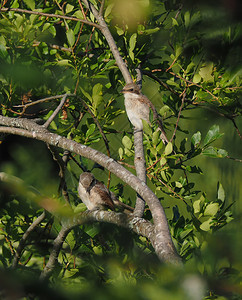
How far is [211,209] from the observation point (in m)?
1.79

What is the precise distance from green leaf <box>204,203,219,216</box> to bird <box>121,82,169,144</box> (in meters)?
0.86

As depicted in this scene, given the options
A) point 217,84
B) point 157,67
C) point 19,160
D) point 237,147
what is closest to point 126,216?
point 237,147

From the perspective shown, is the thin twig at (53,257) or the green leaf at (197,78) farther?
the green leaf at (197,78)

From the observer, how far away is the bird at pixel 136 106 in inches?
105

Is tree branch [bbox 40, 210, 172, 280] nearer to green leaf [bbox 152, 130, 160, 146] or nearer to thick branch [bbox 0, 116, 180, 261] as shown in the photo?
thick branch [bbox 0, 116, 180, 261]

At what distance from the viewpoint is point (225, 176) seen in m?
0.68

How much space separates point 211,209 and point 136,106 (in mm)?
1854

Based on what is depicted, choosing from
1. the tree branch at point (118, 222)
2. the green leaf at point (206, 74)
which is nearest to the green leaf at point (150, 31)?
the green leaf at point (206, 74)

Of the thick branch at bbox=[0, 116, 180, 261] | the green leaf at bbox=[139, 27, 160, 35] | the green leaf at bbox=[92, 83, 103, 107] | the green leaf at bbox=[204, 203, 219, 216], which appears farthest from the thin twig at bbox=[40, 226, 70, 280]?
the green leaf at bbox=[139, 27, 160, 35]

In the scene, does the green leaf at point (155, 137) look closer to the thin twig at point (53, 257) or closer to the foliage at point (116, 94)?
the foliage at point (116, 94)

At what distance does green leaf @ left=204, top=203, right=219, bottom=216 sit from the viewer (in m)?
1.76

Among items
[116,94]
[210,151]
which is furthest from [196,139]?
[116,94]

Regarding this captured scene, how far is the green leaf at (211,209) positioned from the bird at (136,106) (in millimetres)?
855

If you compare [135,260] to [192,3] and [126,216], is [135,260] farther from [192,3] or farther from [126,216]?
[126,216]
